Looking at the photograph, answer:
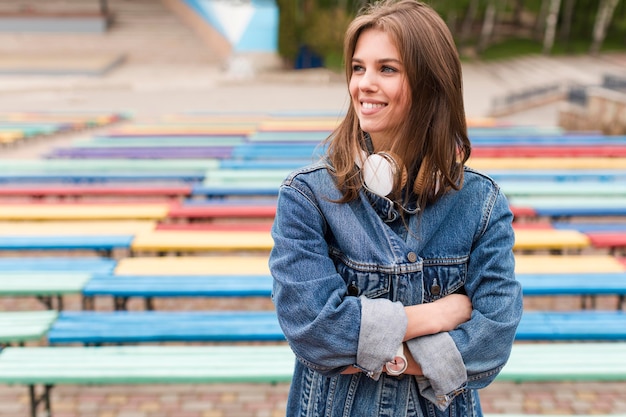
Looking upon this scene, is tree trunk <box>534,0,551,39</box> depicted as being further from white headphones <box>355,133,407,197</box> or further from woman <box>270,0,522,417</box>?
white headphones <box>355,133,407,197</box>

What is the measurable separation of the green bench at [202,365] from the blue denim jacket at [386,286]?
1680 millimetres

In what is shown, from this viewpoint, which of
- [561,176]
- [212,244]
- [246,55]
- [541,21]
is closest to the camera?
[212,244]

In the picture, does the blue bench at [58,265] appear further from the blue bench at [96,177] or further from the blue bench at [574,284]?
the blue bench at [574,284]

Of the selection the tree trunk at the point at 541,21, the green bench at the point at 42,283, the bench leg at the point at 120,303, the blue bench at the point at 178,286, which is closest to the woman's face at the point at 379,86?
the blue bench at the point at 178,286

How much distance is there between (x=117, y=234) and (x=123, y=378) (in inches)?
82.4

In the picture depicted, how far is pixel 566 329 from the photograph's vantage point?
3719 millimetres

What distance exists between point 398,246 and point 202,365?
213 cm

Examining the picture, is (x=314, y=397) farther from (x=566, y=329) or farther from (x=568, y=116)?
(x=568, y=116)

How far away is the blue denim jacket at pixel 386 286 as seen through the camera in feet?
5.54

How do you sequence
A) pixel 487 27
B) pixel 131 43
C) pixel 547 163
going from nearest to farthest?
pixel 547 163 < pixel 131 43 < pixel 487 27

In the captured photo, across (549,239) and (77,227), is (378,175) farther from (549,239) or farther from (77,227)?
(77,227)

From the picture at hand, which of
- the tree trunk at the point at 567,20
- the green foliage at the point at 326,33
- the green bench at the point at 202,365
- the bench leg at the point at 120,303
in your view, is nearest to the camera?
the green bench at the point at 202,365

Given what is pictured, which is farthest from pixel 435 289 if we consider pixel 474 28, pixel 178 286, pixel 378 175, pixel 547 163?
pixel 474 28

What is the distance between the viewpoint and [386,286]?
176cm
